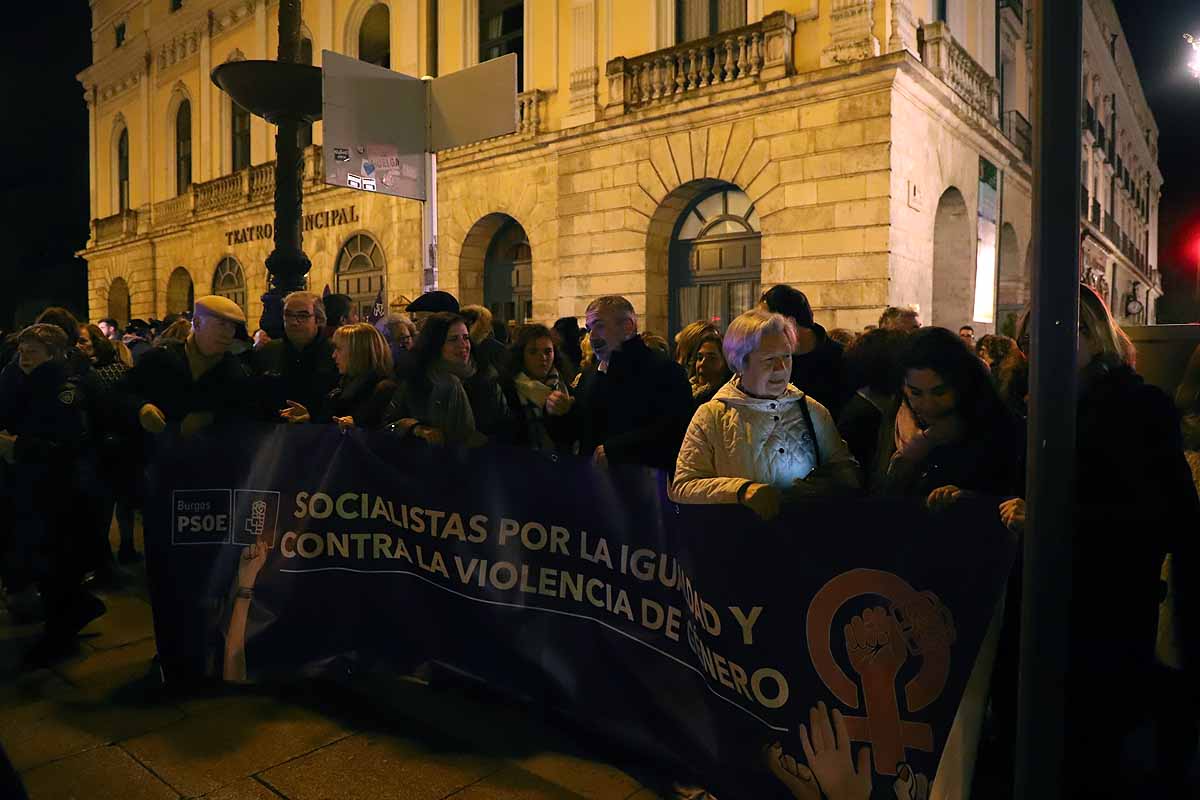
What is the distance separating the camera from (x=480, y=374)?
14.6 ft

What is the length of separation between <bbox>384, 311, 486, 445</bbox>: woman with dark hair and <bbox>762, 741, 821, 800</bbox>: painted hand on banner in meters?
1.80

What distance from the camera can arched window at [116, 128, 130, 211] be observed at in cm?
2744

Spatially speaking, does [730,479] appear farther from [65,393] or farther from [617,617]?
[65,393]

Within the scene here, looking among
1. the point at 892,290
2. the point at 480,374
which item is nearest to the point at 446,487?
the point at 480,374

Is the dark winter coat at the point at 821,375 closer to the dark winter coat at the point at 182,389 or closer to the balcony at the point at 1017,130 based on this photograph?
the dark winter coat at the point at 182,389

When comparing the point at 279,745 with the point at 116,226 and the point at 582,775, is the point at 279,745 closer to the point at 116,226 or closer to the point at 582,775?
the point at 582,775

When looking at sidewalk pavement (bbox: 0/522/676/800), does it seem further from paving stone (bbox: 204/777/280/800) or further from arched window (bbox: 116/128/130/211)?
arched window (bbox: 116/128/130/211)

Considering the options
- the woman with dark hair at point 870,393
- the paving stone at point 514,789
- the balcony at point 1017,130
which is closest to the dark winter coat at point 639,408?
the woman with dark hair at point 870,393

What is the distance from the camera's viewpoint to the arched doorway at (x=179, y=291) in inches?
963

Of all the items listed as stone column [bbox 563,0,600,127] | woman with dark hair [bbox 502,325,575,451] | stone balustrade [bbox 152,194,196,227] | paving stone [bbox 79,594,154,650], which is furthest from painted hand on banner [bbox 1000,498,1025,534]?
stone balustrade [bbox 152,194,196,227]

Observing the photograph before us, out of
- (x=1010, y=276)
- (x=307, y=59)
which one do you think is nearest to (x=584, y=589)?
(x=1010, y=276)

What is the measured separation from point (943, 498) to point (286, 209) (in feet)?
19.5

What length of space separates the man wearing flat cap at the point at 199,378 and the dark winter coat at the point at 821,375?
2.80 meters

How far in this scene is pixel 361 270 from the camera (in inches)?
697
